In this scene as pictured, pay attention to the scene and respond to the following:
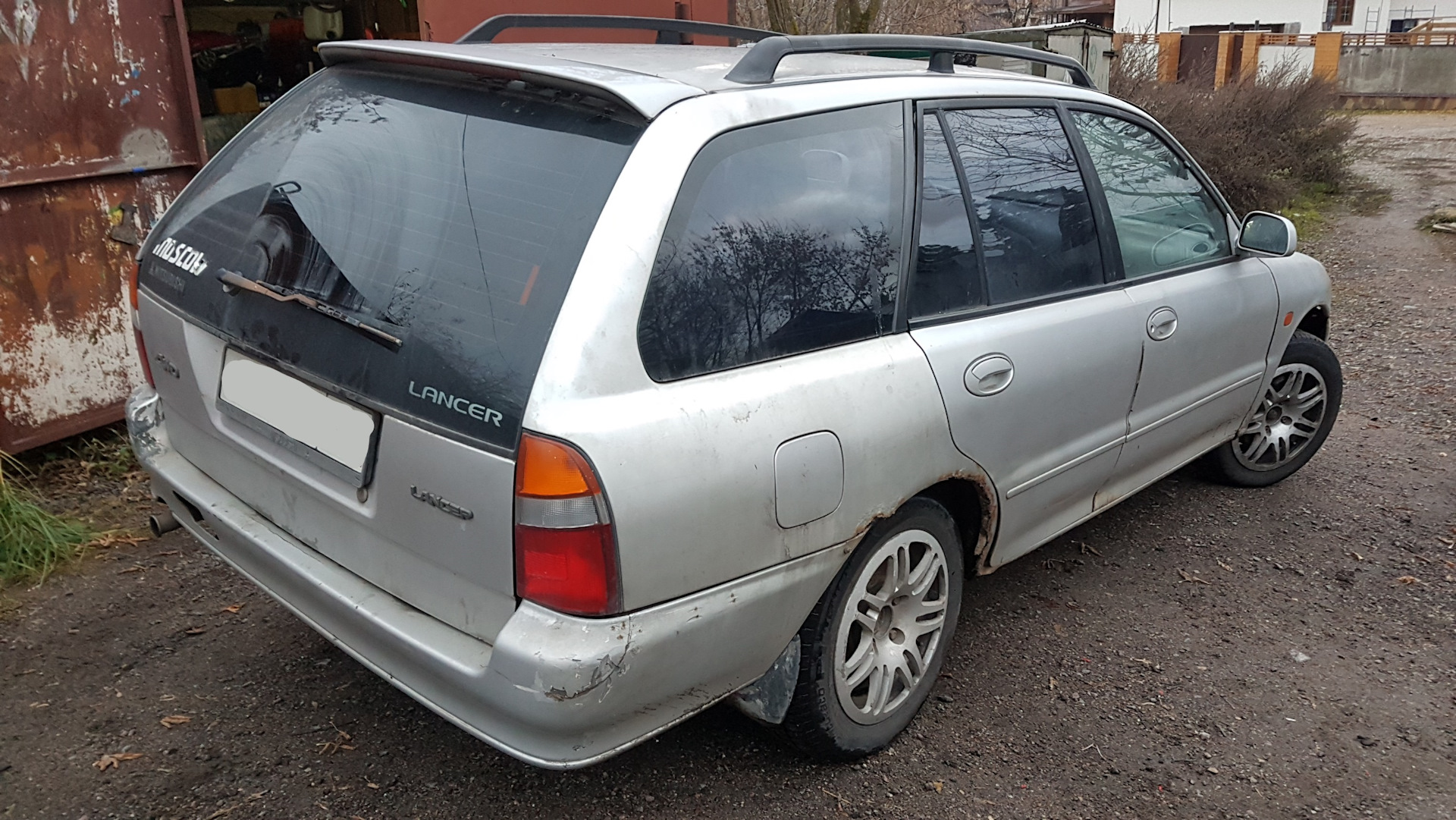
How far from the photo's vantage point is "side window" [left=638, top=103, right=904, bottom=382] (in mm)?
2094

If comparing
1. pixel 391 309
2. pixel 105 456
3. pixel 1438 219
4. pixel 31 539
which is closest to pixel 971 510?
pixel 391 309

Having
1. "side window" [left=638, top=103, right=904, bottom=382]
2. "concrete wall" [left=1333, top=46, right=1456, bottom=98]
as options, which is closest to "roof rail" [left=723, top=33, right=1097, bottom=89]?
"side window" [left=638, top=103, right=904, bottom=382]

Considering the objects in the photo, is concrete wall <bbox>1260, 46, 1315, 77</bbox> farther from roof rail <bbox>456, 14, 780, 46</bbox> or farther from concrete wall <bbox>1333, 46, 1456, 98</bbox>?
roof rail <bbox>456, 14, 780, 46</bbox>

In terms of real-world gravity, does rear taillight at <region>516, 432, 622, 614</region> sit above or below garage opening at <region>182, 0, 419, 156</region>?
below

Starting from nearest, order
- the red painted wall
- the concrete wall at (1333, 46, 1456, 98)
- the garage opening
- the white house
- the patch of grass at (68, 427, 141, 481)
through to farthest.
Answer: the patch of grass at (68, 427, 141, 481) < the red painted wall < the garage opening < the concrete wall at (1333, 46, 1456, 98) < the white house

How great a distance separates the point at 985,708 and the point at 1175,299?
1.50 meters

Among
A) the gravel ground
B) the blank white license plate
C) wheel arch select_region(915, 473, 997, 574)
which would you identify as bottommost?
the gravel ground

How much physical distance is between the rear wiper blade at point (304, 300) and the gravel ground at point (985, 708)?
3.85 feet

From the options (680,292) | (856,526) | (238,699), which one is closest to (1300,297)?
(856,526)

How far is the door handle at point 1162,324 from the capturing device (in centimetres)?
329

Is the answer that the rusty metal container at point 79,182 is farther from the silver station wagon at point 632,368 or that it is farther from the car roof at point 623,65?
the car roof at point 623,65

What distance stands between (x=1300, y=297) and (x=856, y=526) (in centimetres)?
276

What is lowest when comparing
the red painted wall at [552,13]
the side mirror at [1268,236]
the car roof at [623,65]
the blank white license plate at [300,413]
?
the blank white license plate at [300,413]

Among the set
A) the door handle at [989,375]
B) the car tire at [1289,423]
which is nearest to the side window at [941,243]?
the door handle at [989,375]
